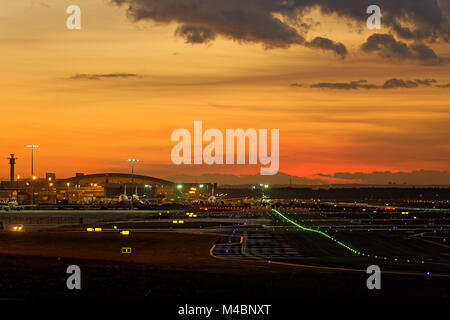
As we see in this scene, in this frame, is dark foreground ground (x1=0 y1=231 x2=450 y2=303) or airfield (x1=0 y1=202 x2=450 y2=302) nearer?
dark foreground ground (x1=0 y1=231 x2=450 y2=303)

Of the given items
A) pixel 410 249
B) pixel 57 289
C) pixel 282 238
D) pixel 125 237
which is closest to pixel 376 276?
pixel 57 289

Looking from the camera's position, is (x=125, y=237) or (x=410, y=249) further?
(x=125, y=237)

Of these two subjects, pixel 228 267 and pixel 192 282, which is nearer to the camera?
pixel 192 282

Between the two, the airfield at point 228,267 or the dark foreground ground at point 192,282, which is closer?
the dark foreground ground at point 192,282

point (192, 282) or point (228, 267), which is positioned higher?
point (192, 282)
